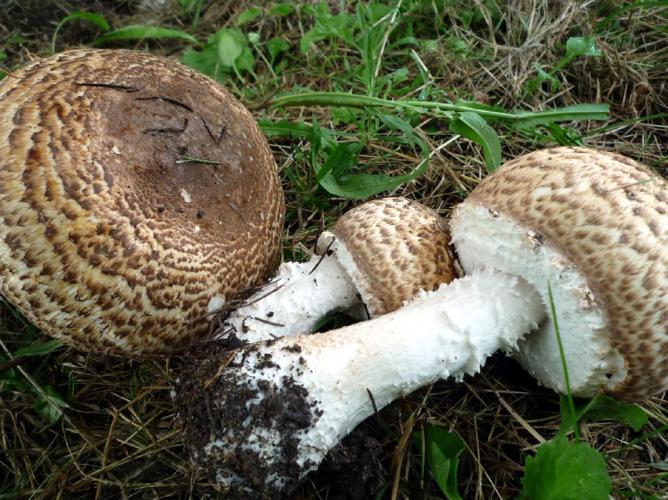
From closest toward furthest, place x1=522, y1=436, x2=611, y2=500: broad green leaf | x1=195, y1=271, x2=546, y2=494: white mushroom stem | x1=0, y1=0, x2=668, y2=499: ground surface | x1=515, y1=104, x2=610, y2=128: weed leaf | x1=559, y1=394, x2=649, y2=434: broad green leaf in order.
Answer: x1=522, y1=436, x2=611, y2=500: broad green leaf, x1=195, y1=271, x2=546, y2=494: white mushroom stem, x1=559, y1=394, x2=649, y2=434: broad green leaf, x1=0, y1=0, x2=668, y2=499: ground surface, x1=515, y1=104, x2=610, y2=128: weed leaf

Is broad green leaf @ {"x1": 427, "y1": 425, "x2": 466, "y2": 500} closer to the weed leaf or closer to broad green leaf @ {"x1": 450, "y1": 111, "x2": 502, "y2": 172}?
broad green leaf @ {"x1": 450, "y1": 111, "x2": 502, "y2": 172}

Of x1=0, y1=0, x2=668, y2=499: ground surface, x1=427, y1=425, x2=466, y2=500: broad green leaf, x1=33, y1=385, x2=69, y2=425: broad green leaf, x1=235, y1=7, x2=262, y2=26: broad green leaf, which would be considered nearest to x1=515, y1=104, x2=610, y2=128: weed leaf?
x1=0, y1=0, x2=668, y2=499: ground surface

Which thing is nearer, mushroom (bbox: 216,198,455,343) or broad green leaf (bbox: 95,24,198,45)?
mushroom (bbox: 216,198,455,343)

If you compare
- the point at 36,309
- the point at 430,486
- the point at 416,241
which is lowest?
the point at 430,486

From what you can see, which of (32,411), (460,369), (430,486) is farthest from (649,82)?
(32,411)

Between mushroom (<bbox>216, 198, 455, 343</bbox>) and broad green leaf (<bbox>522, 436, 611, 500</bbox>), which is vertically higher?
mushroom (<bbox>216, 198, 455, 343</bbox>)

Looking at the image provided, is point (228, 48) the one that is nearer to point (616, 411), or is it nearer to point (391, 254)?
point (391, 254)

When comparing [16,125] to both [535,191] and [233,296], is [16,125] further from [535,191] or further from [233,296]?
[535,191]
